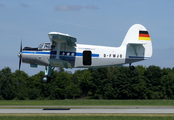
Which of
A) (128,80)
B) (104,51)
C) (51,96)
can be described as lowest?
(51,96)

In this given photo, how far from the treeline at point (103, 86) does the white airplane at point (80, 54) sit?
131ft

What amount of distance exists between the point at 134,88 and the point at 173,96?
12.1 m

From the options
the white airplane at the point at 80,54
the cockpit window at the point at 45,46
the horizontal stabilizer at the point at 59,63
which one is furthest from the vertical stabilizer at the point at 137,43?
the cockpit window at the point at 45,46

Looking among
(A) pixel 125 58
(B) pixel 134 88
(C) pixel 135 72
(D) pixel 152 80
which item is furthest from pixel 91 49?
(D) pixel 152 80

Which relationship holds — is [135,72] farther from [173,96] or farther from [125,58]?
[125,58]

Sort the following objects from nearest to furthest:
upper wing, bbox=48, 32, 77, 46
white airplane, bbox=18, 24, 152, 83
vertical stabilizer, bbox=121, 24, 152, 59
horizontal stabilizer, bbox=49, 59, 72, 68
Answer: upper wing, bbox=48, 32, 77, 46, horizontal stabilizer, bbox=49, 59, 72, 68, white airplane, bbox=18, 24, 152, 83, vertical stabilizer, bbox=121, 24, 152, 59

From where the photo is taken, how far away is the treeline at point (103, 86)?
6575 cm

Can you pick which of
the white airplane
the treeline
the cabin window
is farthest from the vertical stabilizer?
the treeline

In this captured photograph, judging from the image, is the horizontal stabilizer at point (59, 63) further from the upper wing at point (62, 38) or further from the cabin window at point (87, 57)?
the upper wing at point (62, 38)

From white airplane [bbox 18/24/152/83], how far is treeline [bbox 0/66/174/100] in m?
39.8

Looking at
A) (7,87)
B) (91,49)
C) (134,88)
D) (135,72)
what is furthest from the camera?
(7,87)

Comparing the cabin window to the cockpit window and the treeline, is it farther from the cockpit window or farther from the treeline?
the treeline

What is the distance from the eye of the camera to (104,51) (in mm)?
25172

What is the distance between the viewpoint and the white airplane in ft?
78.8
